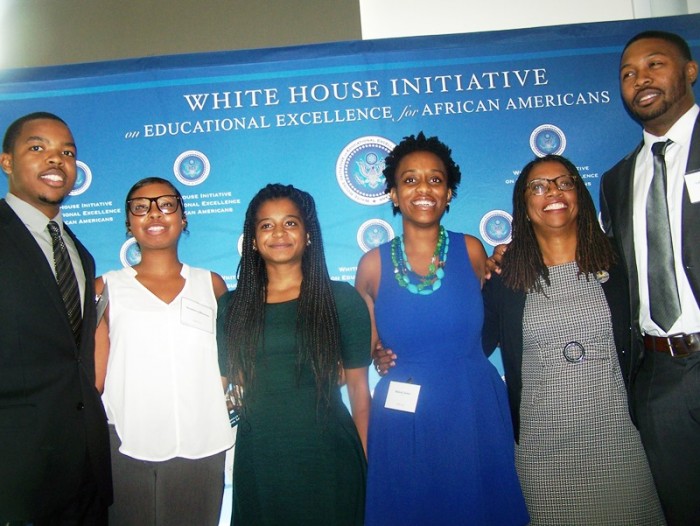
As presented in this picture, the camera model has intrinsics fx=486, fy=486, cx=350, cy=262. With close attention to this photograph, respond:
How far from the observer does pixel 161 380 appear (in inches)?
91.2

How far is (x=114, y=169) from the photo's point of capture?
9.20 ft

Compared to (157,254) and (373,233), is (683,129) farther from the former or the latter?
(157,254)

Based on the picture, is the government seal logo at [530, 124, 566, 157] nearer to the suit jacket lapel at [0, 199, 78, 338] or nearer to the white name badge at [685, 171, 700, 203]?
the white name badge at [685, 171, 700, 203]

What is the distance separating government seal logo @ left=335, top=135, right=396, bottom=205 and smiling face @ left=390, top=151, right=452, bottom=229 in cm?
32

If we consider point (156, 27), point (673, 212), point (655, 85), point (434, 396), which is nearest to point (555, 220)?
point (673, 212)

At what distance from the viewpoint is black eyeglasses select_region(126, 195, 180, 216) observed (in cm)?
248

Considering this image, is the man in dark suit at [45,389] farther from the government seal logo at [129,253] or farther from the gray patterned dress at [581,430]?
the gray patterned dress at [581,430]

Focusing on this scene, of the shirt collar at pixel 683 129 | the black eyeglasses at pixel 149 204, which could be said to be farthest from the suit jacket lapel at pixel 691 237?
the black eyeglasses at pixel 149 204

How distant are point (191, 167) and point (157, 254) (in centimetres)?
61

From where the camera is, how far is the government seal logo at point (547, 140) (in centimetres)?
283

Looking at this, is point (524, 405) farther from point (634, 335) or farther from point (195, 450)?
point (195, 450)

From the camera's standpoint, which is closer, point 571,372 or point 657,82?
point 571,372

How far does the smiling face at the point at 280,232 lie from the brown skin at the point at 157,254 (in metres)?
0.48

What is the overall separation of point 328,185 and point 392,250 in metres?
0.66
